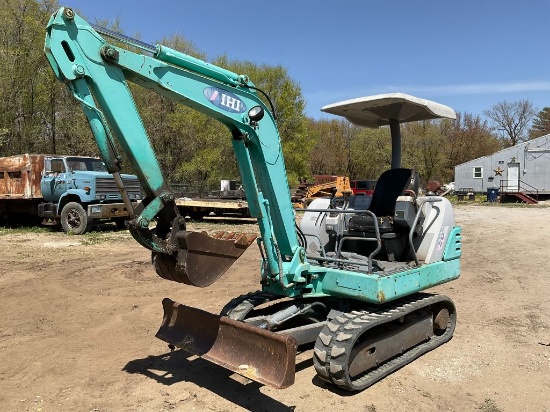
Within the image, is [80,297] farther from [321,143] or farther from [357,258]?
[321,143]

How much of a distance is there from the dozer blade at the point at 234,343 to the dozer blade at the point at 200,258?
0.59 meters

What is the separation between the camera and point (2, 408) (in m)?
3.95

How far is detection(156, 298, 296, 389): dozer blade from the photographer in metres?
3.81

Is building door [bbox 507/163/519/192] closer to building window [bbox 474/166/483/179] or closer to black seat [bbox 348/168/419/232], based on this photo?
building window [bbox 474/166/483/179]

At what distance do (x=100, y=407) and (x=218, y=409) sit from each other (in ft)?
3.15

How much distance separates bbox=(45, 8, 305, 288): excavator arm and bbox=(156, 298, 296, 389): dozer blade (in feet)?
1.95

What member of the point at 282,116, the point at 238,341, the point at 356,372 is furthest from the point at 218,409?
the point at 282,116

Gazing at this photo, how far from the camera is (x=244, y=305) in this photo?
4988 millimetres

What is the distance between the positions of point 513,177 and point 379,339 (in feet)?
118

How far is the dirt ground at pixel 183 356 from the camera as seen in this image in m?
4.12

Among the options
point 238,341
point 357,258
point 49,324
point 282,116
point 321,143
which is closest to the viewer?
point 238,341

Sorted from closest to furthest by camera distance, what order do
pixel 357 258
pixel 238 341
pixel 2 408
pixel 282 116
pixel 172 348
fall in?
pixel 2 408 → pixel 238 341 → pixel 172 348 → pixel 357 258 → pixel 282 116

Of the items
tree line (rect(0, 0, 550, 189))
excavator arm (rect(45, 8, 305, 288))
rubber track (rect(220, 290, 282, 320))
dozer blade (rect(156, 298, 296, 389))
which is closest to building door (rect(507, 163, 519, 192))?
tree line (rect(0, 0, 550, 189))

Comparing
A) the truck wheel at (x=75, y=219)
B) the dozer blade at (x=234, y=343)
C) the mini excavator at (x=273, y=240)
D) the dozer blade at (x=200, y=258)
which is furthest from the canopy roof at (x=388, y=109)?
the truck wheel at (x=75, y=219)
